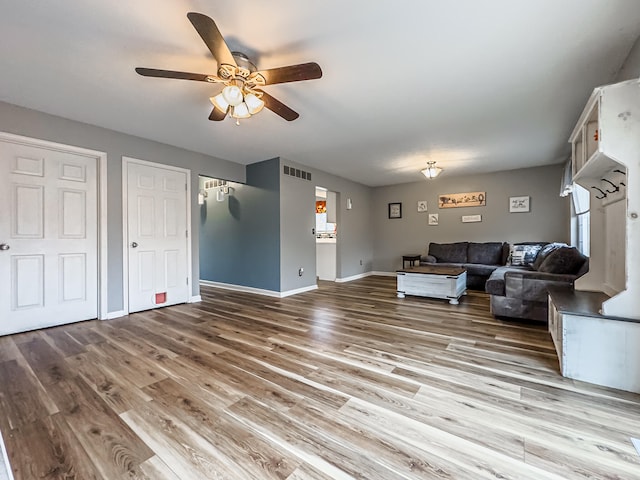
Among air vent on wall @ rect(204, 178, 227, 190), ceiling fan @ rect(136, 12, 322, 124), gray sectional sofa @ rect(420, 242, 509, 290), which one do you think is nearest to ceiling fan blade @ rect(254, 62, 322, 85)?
ceiling fan @ rect(136, 12, 322, 124)

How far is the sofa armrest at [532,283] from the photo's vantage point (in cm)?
295

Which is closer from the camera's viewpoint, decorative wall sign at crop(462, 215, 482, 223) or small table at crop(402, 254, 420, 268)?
decorative wall sign at crop(462, 215, 482, 223)

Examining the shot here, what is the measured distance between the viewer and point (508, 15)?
68.0 inches

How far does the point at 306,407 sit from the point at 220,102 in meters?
2.37

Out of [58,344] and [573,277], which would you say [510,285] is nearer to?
[573,277]

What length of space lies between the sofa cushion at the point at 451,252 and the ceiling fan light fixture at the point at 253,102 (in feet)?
16.8

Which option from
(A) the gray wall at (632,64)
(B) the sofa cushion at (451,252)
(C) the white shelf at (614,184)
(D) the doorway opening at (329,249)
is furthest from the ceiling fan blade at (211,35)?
(B) the sofa cushion at (451,252)

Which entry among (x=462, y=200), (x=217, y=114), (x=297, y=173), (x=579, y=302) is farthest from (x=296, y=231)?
(x=462, y=200)

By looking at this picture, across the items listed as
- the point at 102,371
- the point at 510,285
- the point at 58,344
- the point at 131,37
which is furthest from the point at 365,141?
the point at 58,344

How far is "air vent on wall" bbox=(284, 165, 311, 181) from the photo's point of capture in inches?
194

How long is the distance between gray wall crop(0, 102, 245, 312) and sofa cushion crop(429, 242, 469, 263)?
4952mm

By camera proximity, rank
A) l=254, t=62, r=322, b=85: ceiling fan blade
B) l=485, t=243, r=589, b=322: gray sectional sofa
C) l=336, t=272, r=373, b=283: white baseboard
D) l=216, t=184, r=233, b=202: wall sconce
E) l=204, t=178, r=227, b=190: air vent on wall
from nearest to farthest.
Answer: l=254, t=62, r=322, b=85: ceiling fan blade < l=485, t=243, r=589, b=322: gray sectional sofa < l=216, t=184, r=233, b=202: wall sconce < l=204, t=178, r=227, b=190: air vent on wall < l=336, t=272, r=373, b=283: white baseboard

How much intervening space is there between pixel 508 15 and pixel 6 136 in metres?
4.58

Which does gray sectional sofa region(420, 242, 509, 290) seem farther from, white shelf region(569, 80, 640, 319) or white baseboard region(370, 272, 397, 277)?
white shelf region(569, 80, 640, 319)
